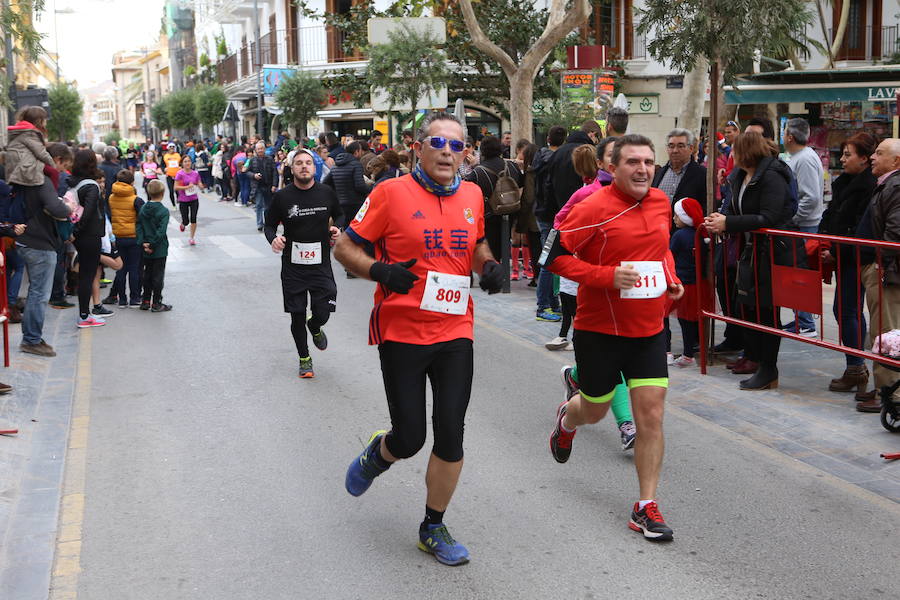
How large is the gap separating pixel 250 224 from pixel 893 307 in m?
18.1

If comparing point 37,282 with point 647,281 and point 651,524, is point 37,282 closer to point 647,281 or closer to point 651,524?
point 647,281

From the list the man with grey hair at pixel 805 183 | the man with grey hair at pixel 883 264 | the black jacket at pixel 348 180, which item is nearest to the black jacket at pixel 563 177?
the man with grey hair at pixel 805 183

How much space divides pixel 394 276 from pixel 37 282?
6.02m

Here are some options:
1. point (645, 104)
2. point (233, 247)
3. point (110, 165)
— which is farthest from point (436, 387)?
point (645, 104)

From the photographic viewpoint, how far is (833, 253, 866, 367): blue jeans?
7230mm

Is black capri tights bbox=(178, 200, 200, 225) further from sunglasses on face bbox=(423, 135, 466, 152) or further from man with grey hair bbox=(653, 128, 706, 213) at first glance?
sunglasses on face bbox=(423, 135, 466, 152)

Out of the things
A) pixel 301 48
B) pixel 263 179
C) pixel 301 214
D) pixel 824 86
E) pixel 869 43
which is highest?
pixel 301 48

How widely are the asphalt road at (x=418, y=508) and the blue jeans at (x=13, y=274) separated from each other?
354cm

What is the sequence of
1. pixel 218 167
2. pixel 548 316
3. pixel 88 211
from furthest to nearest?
pixel 218 167, pixel 548 316, pixel 88 211

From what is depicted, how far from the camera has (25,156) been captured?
8.95m

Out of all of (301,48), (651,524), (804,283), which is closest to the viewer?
(651,524)

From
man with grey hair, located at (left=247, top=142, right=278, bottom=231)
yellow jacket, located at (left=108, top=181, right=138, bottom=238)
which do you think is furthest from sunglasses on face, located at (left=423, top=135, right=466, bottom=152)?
man with grey hair, located at (left=247, top=142, right=278, bottom=231)

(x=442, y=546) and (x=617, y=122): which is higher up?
(x=617, y=122)

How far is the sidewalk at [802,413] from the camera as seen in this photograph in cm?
602
